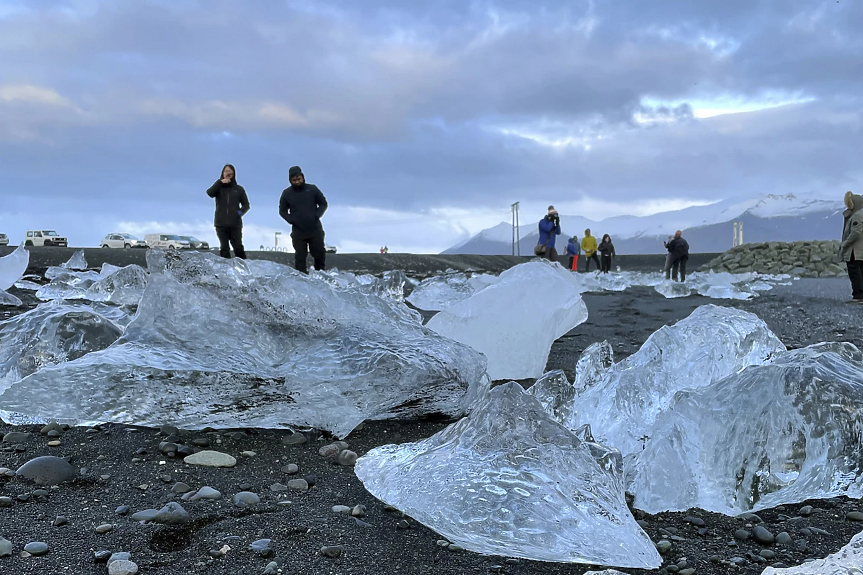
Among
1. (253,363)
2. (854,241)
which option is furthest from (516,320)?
(854,241)

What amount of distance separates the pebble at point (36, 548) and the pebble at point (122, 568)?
0.58 feet

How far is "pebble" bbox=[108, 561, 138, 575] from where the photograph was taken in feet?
4.15

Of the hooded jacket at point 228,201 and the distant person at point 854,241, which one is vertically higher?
the hooded jacket at point 228,201

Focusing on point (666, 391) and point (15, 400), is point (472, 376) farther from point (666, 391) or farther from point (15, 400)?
point (15, 400)

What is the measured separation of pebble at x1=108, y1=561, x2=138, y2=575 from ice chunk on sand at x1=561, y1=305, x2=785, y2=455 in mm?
1382

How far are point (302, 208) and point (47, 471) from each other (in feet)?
16.4

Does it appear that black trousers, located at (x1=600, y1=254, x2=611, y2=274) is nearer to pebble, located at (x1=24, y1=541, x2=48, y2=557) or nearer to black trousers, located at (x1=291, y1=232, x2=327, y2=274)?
black trousers, located at (x1=291, y1=232, x2=327, y2=274)

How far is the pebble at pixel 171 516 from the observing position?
4.88 ft

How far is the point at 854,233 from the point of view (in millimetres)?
7590

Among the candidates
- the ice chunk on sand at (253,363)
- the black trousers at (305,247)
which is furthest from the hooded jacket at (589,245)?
the ice chunk on sand at (253,363)

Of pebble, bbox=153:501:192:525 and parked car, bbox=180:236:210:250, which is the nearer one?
pebble, bbox=153:501:192:525

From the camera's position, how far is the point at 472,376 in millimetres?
2418

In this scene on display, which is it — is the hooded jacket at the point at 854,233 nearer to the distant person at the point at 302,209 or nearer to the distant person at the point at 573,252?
the distant person at the point at 302,209

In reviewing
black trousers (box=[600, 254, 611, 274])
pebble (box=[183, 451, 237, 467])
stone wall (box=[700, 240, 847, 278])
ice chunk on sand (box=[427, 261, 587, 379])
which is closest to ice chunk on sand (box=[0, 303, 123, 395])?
pebble (box=[183, 451, 237, 467])
